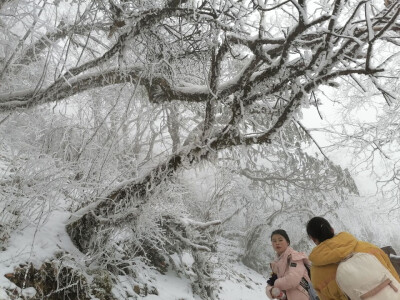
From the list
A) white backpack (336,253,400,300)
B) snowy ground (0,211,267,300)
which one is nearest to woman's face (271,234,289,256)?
white backpack (336,253,400,300)

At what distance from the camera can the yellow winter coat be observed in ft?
6.51

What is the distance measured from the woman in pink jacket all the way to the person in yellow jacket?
0.74m

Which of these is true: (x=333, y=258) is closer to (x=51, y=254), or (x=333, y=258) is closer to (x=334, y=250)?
(x=334, y=250)

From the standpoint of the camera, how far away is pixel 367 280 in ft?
5.71

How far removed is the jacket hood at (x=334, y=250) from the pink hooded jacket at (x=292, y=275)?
2.66ft

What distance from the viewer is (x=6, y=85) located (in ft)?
14.9

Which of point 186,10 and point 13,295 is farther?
point 186,10

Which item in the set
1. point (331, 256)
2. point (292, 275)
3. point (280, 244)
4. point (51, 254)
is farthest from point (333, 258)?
point (51, 254)

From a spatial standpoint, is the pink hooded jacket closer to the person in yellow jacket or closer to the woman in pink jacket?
the woman in pink jacket

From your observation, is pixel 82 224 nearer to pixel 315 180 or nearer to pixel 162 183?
pixel 162 183

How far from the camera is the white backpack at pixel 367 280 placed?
1.71 m

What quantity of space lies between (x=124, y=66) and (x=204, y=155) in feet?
4.85

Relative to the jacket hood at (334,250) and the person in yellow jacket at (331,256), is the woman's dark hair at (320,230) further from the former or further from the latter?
the jacket hood at (334,250)

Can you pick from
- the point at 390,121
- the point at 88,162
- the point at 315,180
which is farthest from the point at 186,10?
the point at 315,180
